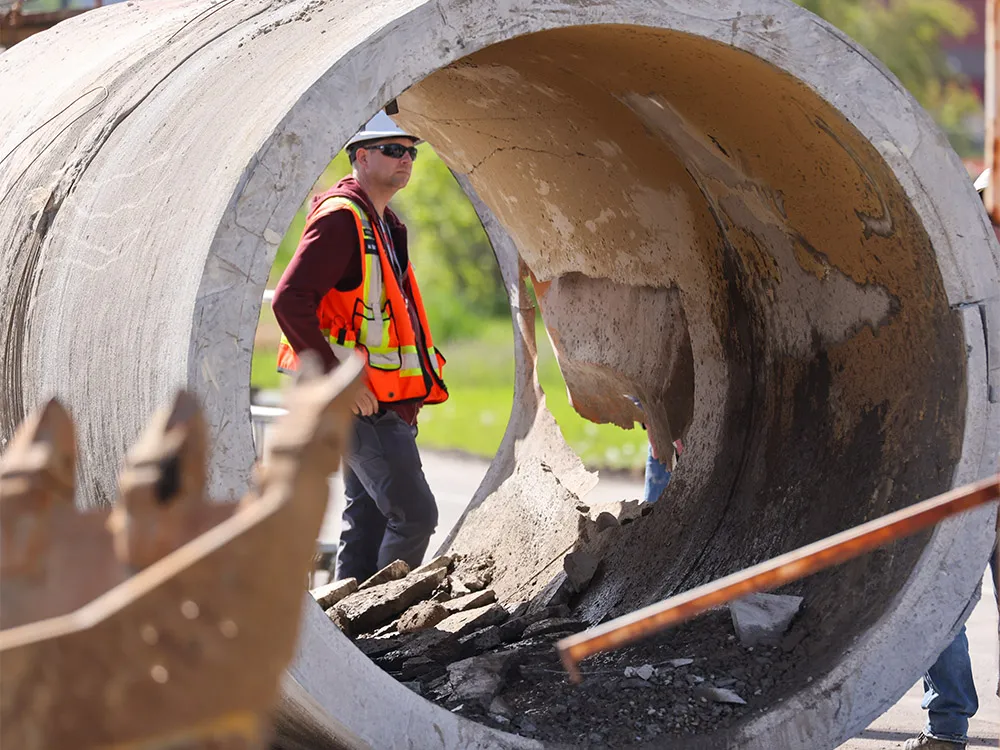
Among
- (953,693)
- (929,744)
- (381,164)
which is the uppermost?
(381,164)

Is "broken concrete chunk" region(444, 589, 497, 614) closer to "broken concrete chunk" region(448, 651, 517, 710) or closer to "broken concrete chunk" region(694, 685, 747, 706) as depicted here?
"broken concrete chunk" region(448, 651, 517, 710)

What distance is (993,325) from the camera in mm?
3703

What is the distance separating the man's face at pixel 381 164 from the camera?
5109 mm

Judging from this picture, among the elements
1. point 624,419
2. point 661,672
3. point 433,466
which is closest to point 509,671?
point 661,672

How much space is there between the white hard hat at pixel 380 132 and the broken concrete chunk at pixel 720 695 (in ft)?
7.67

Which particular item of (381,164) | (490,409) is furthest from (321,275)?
(490,409)

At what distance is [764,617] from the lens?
13.4 feet

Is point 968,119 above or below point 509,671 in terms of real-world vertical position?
below

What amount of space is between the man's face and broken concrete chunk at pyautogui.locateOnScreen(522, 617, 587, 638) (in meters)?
1.72

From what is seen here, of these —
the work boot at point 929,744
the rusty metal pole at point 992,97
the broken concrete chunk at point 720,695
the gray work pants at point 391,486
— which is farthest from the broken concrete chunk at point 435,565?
the rusty metal pole at point 992,97

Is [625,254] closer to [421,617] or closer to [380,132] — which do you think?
[380,132]

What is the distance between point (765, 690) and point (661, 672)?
0.37 meters

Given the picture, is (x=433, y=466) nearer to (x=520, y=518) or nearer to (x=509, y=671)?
(x=520, y=518)

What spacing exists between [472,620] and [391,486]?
0.59 m
